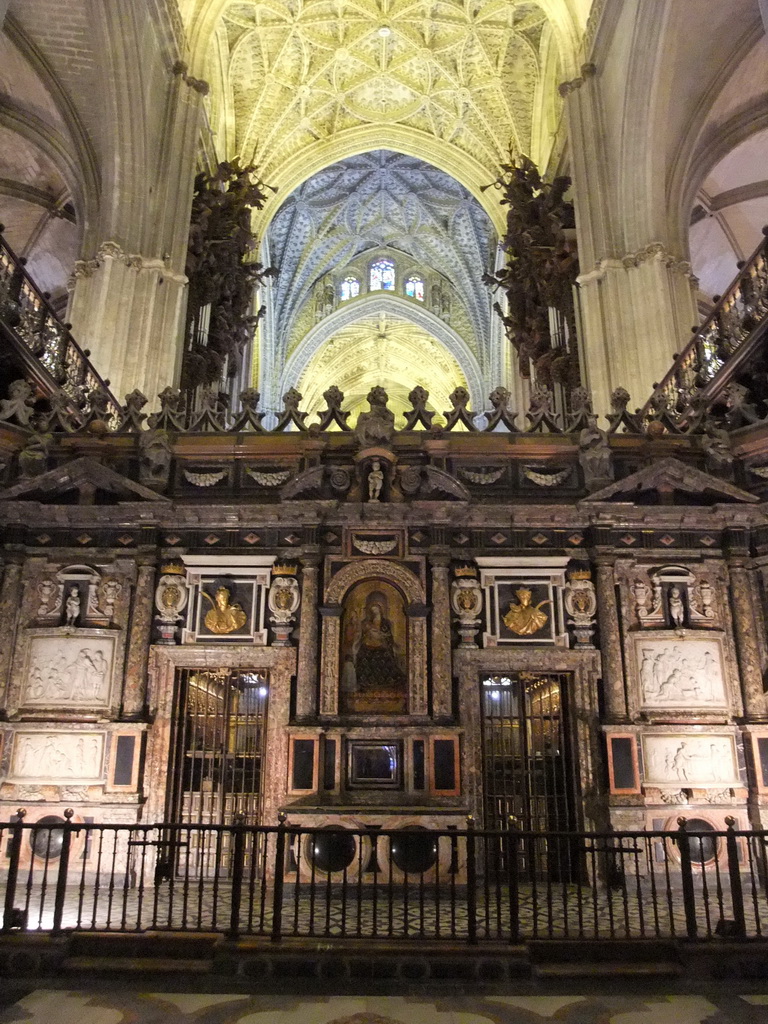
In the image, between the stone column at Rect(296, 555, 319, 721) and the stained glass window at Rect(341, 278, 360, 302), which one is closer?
the stone column at Rect(296, 555, 319, 721)

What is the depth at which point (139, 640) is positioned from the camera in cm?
855

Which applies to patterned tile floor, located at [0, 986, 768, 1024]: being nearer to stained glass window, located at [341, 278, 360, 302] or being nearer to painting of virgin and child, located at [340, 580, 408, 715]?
painting of virgin and child, located at [340, 580, 408, 715]

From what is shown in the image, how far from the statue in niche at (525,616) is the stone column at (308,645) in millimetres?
2062

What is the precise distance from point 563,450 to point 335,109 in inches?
777

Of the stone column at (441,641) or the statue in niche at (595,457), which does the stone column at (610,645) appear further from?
the stone column at (441,641)

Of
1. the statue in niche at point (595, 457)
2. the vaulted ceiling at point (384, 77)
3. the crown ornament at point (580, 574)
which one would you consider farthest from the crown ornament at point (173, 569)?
the vaulted ceiling at point (384, 77)

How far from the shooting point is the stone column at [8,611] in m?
8.42

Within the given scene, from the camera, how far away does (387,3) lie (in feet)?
75.0

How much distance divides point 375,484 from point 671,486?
10.8 ft

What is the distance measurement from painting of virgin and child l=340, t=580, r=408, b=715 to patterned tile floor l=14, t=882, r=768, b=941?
1.78 metres

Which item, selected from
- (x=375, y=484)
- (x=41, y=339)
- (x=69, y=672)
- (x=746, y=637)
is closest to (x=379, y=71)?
(x=41, y=339)

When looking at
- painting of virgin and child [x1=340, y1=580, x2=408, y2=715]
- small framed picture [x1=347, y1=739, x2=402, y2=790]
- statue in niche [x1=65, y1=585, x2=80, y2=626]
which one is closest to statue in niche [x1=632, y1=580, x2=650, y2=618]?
painting of virgin and child [x1=340, y1=580, x2=408, y2=715]

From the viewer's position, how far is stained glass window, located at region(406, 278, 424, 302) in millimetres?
32609

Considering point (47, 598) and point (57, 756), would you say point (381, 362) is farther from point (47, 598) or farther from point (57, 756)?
point (57, 756)
